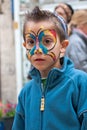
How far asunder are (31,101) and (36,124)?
13 centimetres

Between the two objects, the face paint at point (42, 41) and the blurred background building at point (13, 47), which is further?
the blurred background building at point (13, 47)

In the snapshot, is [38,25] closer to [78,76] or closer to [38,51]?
[38,51]

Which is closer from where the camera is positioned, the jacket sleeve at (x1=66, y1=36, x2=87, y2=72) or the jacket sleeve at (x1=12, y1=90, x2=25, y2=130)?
the jacket sleeve at (x1=12, y1=90, x2=25, y2=130)

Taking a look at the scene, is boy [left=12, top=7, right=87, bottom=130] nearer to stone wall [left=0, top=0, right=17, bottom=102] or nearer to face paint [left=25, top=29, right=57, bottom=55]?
face paint [left=25, top=29, right=57, bottom=55]

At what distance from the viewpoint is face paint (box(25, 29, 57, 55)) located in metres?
2.40

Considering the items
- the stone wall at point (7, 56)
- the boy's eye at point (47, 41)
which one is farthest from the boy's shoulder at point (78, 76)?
the stone wall at point (7, 56)

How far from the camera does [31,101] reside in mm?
2441

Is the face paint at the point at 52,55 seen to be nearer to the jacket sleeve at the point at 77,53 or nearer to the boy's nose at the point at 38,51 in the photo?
the boy's nose at the point at 38,51

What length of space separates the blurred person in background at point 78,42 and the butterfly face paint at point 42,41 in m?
1.79

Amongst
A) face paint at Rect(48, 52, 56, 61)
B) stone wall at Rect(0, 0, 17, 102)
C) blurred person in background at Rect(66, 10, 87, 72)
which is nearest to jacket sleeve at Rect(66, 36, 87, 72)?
blurred person in background at Rect(66, 10, 87, 72)

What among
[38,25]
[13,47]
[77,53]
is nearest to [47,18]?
[38,25]

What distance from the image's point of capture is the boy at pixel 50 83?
7.59ft

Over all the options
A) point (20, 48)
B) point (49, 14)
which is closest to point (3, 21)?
point (20, 48)

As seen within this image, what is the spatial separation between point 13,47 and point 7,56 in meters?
0.19
